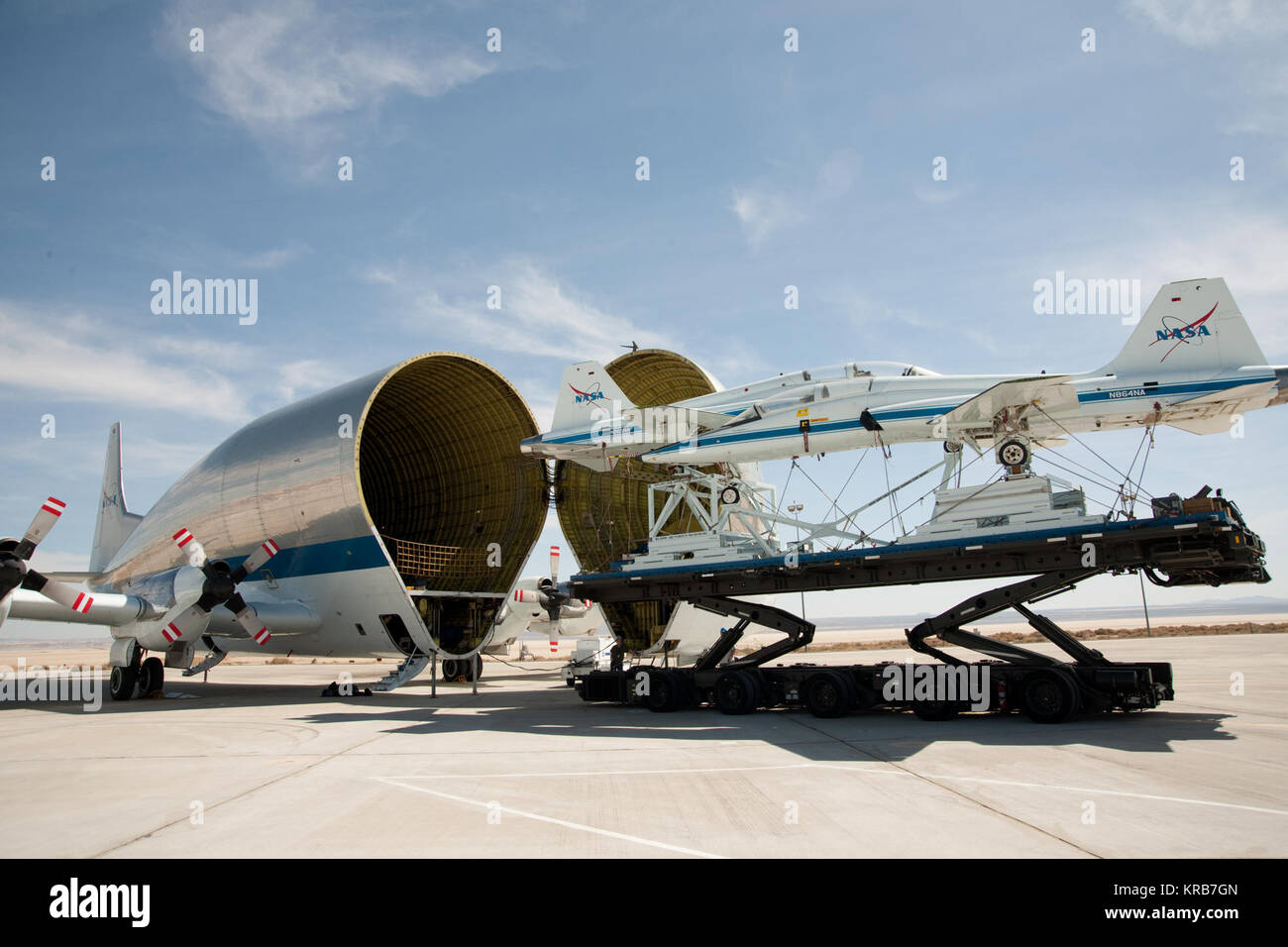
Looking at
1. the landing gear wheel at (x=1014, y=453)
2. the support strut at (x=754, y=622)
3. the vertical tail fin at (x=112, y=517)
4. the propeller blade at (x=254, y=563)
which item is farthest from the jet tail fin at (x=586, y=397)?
the vertical tail fin at (x=112, y=517)

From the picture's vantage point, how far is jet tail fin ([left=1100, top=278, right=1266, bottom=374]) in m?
15.9

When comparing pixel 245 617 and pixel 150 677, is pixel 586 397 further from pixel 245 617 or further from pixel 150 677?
pixel 150 677

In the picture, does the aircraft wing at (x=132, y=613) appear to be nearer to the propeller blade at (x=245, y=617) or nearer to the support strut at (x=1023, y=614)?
the propeller blade at (x=245, y=617)

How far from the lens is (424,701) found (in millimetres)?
25438

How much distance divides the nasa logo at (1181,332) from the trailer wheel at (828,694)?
923 centimetres

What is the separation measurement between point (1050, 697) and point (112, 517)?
43678 mm

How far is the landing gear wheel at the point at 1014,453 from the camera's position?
56.5ft

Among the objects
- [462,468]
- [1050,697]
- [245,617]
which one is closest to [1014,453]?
[1050,697]

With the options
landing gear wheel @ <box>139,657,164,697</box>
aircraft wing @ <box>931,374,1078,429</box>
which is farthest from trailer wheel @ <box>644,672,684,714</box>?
landing gear wheel @ <box>139,657,164,697</box>
